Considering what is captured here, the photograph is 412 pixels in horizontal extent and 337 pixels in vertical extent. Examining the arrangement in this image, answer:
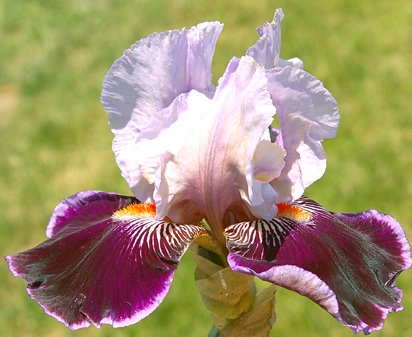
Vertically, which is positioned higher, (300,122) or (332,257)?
(300,122)

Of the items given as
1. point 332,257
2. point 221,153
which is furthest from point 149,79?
point 332,257

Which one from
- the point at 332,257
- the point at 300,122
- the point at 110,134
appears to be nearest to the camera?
the point at 332,257

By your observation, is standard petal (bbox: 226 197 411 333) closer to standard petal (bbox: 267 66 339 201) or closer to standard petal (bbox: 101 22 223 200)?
standard petal (bbox: 267 66 339 201)

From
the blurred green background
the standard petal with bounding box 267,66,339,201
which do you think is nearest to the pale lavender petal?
the standard petal with bounding box 267,66,339,201

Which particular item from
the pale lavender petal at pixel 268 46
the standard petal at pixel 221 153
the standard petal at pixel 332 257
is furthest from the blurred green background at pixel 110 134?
the pale lavender petal at pixel 268 46

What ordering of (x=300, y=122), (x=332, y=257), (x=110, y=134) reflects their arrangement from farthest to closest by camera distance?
(x=110, y=134), (x=300, y=122), (x=332, y=257)

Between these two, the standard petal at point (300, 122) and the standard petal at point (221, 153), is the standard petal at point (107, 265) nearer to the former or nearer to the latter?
the standard petal at point (221, 153)

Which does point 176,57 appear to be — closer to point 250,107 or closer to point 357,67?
point 250,107

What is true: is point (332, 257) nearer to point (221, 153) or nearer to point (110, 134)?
point (221, 153)
